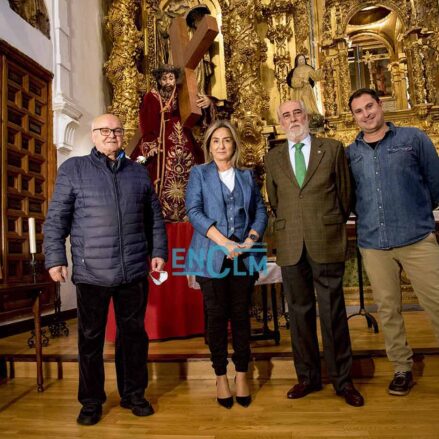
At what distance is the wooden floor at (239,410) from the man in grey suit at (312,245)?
6.8 inches

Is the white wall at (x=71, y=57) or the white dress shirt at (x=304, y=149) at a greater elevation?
the white wall at (x=71, y=57)

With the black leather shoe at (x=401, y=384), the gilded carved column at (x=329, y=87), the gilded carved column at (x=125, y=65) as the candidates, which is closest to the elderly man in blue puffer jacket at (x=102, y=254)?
the black leather shoe at (x=401, y=384)

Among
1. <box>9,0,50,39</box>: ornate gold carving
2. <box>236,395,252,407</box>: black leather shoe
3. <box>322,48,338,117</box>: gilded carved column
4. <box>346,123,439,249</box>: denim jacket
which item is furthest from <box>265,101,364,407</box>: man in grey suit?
<box>322,48,338,117</box>: gilded carved column

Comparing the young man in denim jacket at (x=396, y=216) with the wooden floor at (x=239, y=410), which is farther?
the young man in denim jacket at (x=396, y=216)

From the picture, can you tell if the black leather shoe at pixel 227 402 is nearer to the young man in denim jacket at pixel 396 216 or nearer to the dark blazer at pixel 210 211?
the dark blazer at pixel 210 211

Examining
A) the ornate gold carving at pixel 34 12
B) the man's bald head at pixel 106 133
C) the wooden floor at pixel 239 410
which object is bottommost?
the wooden floor at pixel 239 410

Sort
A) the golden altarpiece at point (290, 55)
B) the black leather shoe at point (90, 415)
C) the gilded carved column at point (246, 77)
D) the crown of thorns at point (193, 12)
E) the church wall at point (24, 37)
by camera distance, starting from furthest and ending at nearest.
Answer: the crown of thorns at point (193, 12) → the golden altarpiece at point (290, 55) → the gilded carved column at point (246, 77) → the church wall at point (24, 37) → the black leather shoe at point (90, 415)

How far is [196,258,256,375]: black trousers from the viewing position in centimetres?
244

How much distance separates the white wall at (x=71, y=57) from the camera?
4.56 metres

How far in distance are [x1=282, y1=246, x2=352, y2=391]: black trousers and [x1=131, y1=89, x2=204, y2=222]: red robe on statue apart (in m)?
1.33

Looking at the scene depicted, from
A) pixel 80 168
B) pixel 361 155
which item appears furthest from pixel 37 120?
pixel 361 155

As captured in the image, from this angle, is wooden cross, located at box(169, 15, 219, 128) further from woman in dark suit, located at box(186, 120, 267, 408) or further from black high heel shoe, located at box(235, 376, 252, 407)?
black high heel shoe, located at box(235, 376, 252, 407)

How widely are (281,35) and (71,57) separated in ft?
8.49

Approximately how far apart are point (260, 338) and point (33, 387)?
154cm
